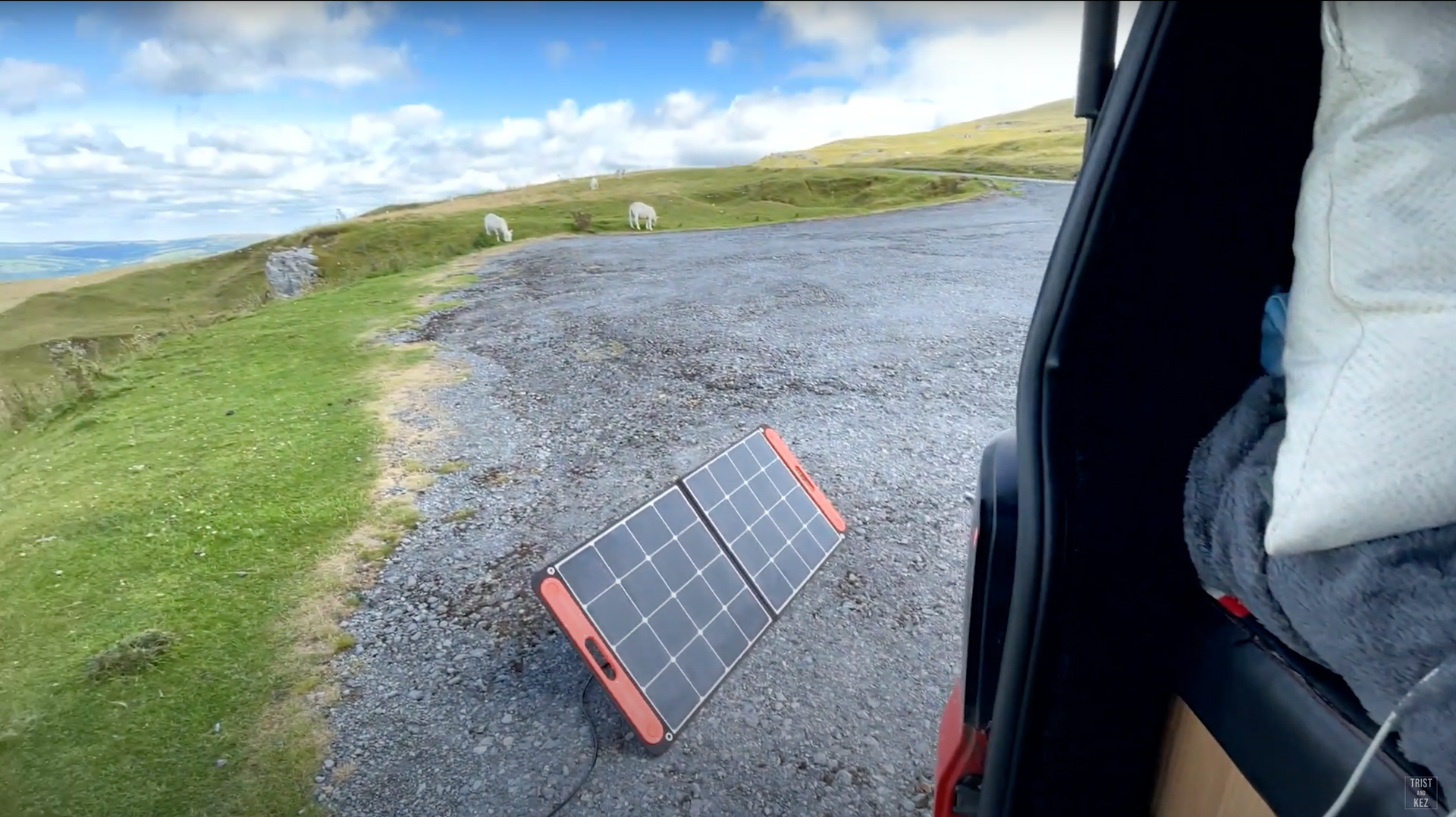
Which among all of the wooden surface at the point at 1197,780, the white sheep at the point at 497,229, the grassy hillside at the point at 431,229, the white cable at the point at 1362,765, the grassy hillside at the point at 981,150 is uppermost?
the white cable at the point at 1362,765

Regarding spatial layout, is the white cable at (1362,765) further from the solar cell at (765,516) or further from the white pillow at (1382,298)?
the solar cell at (765,516)

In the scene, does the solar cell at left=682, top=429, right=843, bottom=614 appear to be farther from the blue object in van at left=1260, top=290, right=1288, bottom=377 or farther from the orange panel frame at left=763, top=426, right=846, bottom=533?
the blue object in van at left=1260, top=290, right=1288, bottom=377

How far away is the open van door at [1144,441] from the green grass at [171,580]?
10.2 ft

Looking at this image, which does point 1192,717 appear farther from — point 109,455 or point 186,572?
point 109,455

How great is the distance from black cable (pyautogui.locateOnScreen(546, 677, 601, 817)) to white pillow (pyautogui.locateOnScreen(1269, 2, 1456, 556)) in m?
2.93

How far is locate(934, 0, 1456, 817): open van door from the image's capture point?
4.78ft

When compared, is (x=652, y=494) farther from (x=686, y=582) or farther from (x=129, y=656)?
(x=129, y=656)

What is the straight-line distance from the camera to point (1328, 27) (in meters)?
1.27

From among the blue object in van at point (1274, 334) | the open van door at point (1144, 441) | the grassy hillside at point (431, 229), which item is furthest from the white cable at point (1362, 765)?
the grassy hillside at point (431, 229)

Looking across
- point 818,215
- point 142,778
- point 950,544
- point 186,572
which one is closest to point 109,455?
point 186,572

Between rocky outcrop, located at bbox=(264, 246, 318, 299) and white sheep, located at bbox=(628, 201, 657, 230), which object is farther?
rocky outcrop, located at bbox=(264, 246, 318, 299)

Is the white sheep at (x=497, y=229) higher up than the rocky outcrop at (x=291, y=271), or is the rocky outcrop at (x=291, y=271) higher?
the white sheep at (x=497, y=229)

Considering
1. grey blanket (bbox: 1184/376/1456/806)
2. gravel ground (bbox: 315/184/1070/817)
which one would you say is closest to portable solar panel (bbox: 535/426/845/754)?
gravel ground (bbox: 315/184/1070/817)

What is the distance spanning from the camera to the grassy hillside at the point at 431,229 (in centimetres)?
2405
